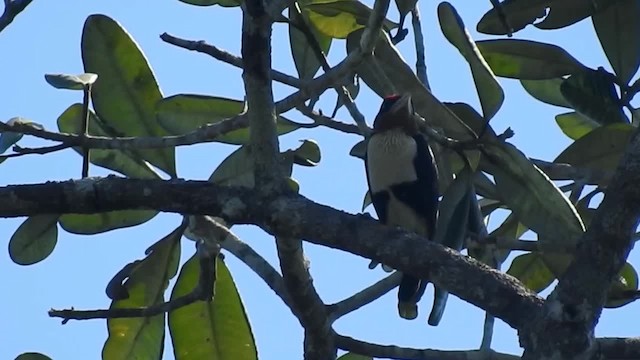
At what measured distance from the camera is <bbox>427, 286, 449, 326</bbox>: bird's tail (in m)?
3.70

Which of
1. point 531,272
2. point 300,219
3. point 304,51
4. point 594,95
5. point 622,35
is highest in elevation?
point 304,51

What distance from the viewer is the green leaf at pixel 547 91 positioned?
185 inches

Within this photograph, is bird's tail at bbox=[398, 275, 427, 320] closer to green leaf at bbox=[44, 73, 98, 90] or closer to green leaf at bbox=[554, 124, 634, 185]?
green leaf at bbox=[554, 124, 634, 185]

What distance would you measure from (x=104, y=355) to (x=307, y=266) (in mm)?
1146

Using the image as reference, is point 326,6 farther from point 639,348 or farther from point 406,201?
point 639,348

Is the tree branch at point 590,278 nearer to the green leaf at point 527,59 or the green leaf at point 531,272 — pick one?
the green leaf at point 527,59

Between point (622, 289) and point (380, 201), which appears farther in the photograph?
point (380, 201)

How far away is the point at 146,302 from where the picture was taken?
4043 millimetres

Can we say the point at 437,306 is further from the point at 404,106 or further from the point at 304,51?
the point at 304,51

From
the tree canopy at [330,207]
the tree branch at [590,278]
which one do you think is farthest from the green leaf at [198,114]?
the tree branch at [590,278]

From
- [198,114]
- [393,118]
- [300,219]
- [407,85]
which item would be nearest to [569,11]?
[407,85]

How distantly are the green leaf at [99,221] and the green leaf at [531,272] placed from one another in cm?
120

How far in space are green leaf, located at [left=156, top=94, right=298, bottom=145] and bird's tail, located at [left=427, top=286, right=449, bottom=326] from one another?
0.78 m

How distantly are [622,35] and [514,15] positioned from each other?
337 mm
